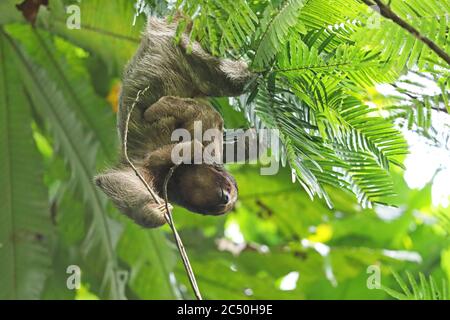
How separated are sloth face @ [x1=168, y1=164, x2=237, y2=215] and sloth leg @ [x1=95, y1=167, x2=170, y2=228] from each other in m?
0.09

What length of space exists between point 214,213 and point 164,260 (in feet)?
5.75

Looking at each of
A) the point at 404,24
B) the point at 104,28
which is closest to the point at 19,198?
the point at 104,28

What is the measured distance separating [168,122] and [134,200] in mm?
266

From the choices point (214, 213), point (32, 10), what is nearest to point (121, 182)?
point (214, 213)

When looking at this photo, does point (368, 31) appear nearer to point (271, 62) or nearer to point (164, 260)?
point (271, 62)

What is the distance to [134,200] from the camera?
1814 mm

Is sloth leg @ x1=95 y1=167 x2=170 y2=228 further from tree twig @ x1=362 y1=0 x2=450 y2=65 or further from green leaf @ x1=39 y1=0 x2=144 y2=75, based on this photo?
green leaf @ x1=39 y1=0 x2=144 y2=75

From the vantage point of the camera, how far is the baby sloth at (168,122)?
1841mm

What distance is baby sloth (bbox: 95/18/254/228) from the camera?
1.84 meters

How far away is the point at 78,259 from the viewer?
4.12 m

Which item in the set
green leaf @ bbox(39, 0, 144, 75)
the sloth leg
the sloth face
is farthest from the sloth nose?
green leaf @ bbox(39, 0, 144, 75)

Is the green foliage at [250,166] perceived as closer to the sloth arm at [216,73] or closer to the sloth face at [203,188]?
the sloth arm at [216,73]

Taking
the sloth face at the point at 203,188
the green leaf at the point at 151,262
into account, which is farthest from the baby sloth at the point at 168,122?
the green leaf at the point at 151,262
